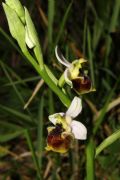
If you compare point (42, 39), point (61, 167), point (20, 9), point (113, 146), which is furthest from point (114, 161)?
point (42, 39)

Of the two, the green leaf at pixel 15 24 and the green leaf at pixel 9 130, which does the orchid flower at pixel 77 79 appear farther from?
the green leaf at pixel 9 130

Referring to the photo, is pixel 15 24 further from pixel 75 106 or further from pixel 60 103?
pixel 60 103

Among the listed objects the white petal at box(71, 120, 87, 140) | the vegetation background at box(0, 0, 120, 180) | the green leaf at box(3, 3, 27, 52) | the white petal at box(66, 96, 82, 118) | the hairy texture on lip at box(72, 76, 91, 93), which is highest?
the green leaf at box(3, 3, 27, 52)

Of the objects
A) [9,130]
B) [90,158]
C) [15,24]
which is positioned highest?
[15,24]

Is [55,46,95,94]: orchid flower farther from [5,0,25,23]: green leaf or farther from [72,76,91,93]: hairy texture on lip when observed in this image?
[5,0,25,23]: green leaf

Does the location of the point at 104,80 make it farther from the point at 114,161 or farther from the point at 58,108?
the point at 114,161

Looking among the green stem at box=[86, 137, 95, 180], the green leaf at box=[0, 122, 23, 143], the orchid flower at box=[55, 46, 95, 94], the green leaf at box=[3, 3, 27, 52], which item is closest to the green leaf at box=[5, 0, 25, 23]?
the green leaf at box=[3, 3, 27, 52]

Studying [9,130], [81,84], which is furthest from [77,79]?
[9,130]
